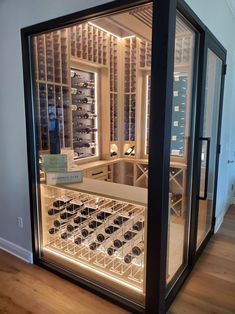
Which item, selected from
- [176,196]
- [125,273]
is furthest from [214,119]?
[125,273]

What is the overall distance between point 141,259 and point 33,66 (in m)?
1.85

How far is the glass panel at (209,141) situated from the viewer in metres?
2.34

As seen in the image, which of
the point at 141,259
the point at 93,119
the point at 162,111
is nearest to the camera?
the point at 162,111

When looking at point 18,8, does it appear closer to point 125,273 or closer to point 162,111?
point 162,111

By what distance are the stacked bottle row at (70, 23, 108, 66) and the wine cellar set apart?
0.01 metres

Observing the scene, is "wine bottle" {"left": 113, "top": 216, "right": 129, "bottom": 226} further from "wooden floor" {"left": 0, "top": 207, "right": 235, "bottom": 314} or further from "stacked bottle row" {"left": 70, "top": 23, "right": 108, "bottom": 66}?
"stacked bottle row" {"left": 70, "top": 23, "right": 108, "bottom": 66}

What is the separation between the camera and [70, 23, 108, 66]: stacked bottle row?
3.37 meters

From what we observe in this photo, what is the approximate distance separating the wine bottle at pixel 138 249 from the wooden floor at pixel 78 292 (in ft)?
1.39

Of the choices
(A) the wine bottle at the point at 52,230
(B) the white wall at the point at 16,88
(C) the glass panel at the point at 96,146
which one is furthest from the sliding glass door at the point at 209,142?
(A) the wine bottle at the point at 52,230

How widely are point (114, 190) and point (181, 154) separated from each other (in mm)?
640

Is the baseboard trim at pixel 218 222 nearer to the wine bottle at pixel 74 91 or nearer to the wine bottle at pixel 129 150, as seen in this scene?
the wine bottle at pixel 129 150

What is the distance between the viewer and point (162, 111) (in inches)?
58.7

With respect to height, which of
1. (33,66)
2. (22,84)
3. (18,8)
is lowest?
(22,84)

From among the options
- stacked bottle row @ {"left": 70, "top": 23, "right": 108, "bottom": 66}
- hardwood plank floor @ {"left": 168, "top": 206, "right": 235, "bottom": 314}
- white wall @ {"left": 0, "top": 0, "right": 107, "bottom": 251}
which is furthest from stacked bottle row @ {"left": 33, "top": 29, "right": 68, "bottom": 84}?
hardwood plank floor @ {"left": 168, "top": 206, "right": 235, "bottom": 314}
